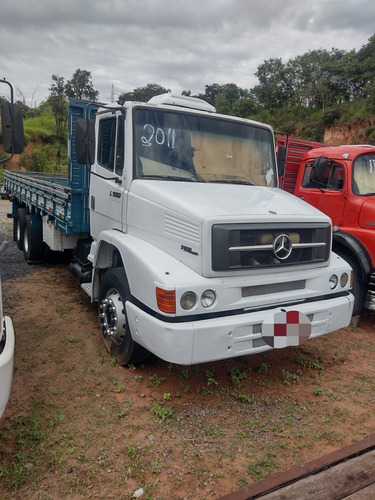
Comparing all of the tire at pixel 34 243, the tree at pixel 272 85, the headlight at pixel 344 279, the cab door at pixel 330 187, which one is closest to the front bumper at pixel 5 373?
the headlight at pixel 344 279

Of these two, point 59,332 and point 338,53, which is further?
point 338,53

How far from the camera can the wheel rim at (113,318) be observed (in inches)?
141

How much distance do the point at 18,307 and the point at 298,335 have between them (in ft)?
12.0

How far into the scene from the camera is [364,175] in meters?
5.25

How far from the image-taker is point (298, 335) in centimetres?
317

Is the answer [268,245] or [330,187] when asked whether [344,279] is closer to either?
[268,245]

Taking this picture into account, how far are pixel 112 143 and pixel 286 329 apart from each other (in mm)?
2487

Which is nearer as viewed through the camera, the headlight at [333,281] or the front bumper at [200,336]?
the front bumper at [200,336]

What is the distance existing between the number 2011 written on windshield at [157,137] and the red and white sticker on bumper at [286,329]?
6.07 feet

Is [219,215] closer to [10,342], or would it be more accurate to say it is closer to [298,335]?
[298,335]

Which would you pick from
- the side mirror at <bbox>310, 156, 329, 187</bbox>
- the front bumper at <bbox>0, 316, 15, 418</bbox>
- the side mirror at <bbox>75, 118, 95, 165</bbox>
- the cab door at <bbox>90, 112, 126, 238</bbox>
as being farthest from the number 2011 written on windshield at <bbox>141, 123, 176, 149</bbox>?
the side mirror at <bbox>310, 156, 329, 187</bbox>

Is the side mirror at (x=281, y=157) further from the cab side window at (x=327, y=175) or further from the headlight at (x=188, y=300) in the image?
the headlight at (x=188, y=300)

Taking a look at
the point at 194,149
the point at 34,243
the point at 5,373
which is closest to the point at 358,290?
the point at 194,149

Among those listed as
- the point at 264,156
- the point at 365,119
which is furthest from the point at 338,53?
the point at 264,156
